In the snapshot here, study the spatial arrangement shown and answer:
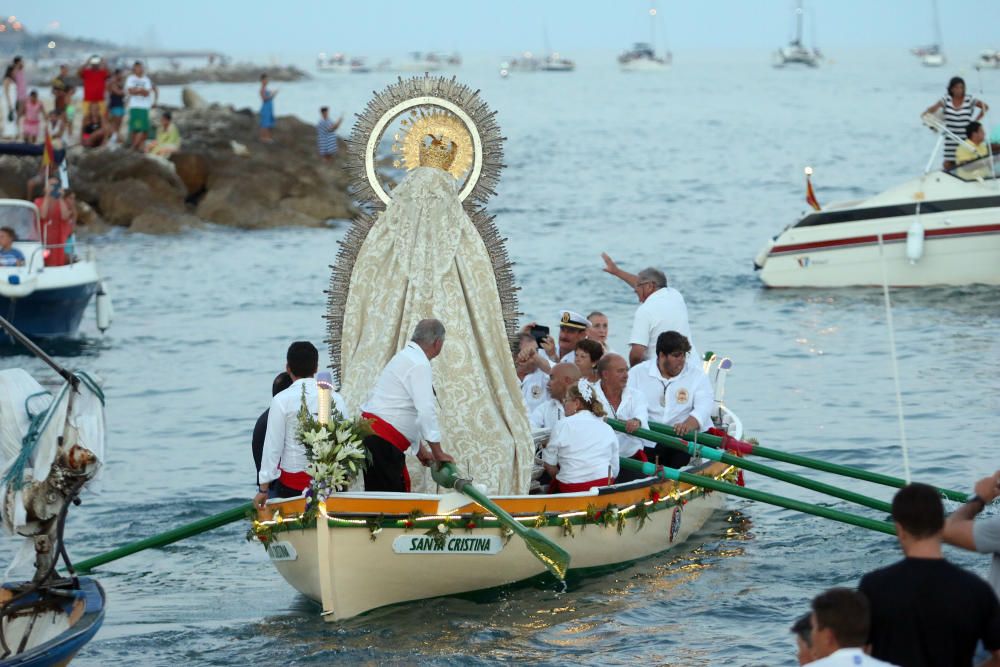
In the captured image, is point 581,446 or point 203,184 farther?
point 203,184

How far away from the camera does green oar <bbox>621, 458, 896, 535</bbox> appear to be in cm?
997

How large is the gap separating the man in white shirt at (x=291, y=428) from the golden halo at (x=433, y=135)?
5.80 ft

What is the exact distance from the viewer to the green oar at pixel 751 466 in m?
10.8

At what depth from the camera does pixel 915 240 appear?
23969 mm

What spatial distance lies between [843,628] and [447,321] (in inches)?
210

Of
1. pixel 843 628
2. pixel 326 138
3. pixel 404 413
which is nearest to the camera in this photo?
pixel 843 628

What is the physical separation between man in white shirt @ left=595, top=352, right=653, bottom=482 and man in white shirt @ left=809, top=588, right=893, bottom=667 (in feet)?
19.4

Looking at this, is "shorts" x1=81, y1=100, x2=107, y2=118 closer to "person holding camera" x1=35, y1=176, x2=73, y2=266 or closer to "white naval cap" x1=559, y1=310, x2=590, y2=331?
"person holding camera" x1=35, y1=176, x2=73, y2=266

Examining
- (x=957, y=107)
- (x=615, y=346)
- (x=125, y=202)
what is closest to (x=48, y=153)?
(x=615, y=346)

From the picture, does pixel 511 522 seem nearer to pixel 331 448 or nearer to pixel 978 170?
pixel 331 448

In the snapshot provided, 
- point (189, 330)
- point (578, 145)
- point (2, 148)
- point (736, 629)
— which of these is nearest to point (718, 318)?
point (189, 330)

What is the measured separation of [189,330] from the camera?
26.0 meters

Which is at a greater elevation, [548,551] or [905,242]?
[905,242]

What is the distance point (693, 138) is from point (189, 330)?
4730 centimetres
